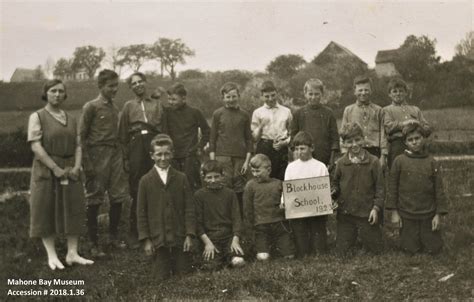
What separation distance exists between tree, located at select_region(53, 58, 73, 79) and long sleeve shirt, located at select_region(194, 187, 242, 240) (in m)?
19.7

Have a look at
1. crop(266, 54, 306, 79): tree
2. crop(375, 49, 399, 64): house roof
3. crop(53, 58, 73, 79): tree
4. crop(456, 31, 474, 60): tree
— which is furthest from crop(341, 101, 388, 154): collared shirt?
crop(266, 54, 306, 79): tree

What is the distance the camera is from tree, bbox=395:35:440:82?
27250 mm

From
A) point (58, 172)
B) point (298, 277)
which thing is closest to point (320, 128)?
point (298, 277)

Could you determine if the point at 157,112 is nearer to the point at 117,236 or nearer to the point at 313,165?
the point at 117,236

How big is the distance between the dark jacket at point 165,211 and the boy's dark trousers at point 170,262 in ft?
0.41

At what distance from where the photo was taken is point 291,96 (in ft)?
94.9

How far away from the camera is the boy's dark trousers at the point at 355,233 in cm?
616

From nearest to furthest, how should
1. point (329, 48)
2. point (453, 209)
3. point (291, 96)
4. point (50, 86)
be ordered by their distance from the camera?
point (50, 86), point (453, 209), point (291, 96), point (329, 48)

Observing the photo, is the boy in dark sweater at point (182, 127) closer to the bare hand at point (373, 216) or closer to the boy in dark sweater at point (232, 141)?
the boy in dark sweater at point (232, 141)

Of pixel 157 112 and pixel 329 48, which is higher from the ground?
pixel 329 48

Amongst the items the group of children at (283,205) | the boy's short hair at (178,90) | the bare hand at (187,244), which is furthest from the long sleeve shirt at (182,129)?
the bare hand at (187,244)

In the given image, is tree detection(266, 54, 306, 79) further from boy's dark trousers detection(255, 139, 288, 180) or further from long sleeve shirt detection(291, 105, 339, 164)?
long sleeve shirt detection(291, 105, 339, 164)

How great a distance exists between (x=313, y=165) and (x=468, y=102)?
19970 millimetres

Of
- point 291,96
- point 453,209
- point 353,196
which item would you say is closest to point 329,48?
point 291,96
